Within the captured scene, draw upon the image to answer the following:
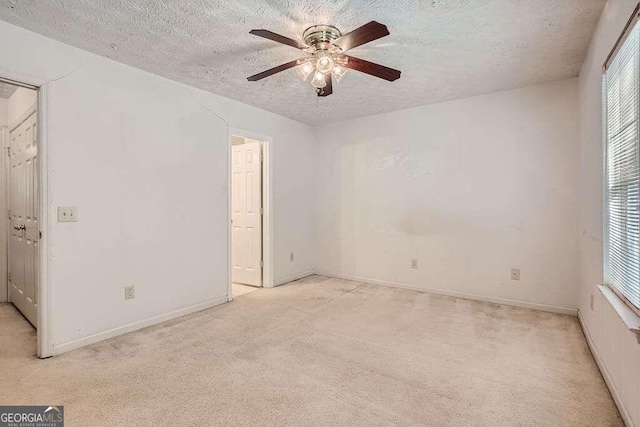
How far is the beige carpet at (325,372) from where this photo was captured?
1.72 metres

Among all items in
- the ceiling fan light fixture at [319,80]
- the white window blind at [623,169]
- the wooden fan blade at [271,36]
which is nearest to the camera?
the white window blind at [623,169]

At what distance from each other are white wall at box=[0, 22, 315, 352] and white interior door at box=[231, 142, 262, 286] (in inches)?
26.0

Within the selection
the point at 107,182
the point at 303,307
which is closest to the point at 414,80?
the point at 303,307

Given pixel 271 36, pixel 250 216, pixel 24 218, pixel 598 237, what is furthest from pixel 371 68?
pixel 24 218

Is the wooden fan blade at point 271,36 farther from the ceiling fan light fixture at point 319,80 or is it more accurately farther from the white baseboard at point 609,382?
the white baseboard at point 609,382

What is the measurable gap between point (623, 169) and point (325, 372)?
84.8 inches

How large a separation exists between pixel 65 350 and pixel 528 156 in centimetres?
457

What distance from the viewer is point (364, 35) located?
1.85m

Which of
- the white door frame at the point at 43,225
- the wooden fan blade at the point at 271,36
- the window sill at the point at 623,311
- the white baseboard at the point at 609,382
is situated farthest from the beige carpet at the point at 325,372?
the wooden fan blade at the point at 271,36

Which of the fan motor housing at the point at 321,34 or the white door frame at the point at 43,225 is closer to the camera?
the fan motor housing at the point at 321,34

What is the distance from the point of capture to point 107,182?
2.69m

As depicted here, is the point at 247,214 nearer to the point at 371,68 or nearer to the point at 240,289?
the point at 240,289

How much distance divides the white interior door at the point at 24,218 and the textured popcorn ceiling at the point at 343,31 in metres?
1.19

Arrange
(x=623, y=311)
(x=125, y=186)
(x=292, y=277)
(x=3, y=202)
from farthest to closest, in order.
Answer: (x=292, y=277) < (x=3, y=202) < (x=125, y=186) < (x=623, y=311)
